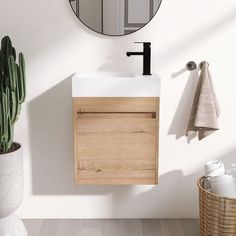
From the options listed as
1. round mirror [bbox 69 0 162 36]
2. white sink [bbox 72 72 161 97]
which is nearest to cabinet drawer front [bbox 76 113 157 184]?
white sink [bbox 72 72 161 97]

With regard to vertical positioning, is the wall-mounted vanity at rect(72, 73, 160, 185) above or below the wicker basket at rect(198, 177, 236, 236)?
above

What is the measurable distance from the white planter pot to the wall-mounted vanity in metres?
0.35

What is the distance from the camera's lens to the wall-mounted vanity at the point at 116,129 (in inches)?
104

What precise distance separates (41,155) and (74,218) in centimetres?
50

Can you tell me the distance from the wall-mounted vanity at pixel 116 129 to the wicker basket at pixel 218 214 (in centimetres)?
35

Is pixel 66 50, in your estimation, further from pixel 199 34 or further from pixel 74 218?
pixel 74 218

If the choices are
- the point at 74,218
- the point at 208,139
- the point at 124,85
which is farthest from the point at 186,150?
the point at 74,218

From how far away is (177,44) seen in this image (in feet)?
9.49

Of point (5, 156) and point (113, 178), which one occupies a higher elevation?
point (5, 156)

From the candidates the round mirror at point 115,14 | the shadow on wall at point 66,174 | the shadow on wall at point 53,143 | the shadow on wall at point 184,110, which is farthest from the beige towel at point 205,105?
the shadow on wall at point 53,143

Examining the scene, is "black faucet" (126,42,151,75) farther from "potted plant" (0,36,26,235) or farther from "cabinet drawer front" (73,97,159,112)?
"potted plant" (0,36,26,235)

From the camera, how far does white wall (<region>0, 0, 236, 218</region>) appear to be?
2857mm

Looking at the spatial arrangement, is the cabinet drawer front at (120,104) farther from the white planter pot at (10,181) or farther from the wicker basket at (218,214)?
the wicker basket at (218,214)

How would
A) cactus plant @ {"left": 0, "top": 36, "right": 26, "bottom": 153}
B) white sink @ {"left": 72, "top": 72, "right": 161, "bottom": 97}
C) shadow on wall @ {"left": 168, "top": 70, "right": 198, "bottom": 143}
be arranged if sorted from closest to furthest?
cactus plant @ {"left": 0, "top": 36, "right": 26, "bottom": 153} < white sink @ {"left": 72, "top": 72, "right": 161, "bottom": 97} < shadow on wall @ {"left": 168, "top": 70, "right": 198, "bottom": 143}
